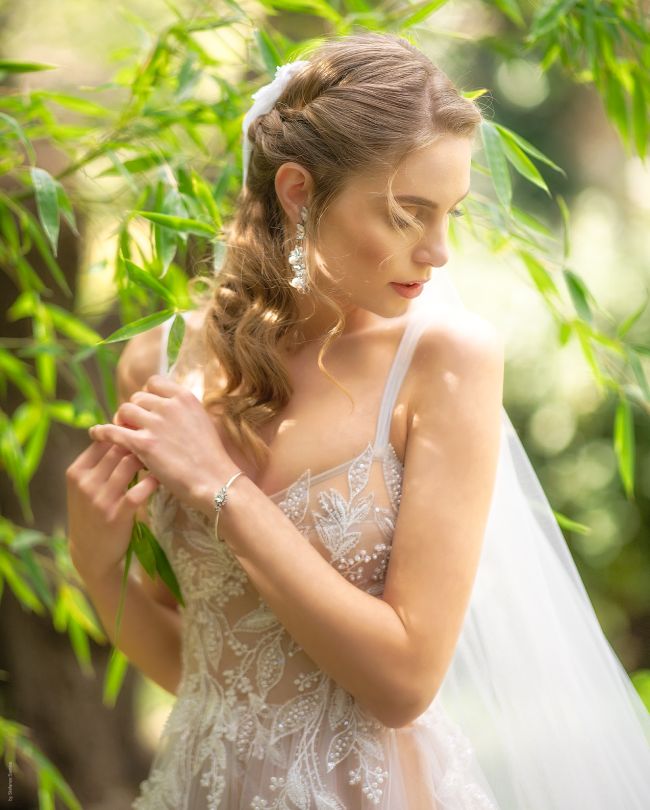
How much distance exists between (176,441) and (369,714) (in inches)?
18.1

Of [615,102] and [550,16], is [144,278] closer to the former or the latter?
[550,16]

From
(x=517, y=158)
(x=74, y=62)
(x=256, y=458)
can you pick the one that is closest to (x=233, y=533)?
(x=256, y=458)

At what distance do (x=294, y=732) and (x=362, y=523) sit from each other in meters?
0.31

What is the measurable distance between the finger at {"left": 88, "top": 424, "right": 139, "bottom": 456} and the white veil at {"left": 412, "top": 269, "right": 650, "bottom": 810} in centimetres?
45

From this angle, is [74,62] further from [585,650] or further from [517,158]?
[585,650]

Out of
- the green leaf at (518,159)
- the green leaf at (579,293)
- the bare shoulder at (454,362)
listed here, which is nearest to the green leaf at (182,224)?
the bare shoulder at (454,362)

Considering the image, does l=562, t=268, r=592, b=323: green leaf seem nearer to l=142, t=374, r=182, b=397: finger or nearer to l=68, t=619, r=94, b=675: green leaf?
l=142, t=374, r=182, b=397: finger

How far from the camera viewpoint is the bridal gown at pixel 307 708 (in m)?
1.30

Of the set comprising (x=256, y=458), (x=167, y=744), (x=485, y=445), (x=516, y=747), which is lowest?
(x=167, y=744)

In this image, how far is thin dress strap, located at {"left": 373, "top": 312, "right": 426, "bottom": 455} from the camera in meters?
1.33

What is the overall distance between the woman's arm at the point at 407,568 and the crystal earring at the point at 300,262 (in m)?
0.25

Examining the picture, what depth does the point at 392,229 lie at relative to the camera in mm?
1241

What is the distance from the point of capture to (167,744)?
4.86 ft

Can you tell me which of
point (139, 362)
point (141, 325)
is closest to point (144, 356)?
point (139, 362)
